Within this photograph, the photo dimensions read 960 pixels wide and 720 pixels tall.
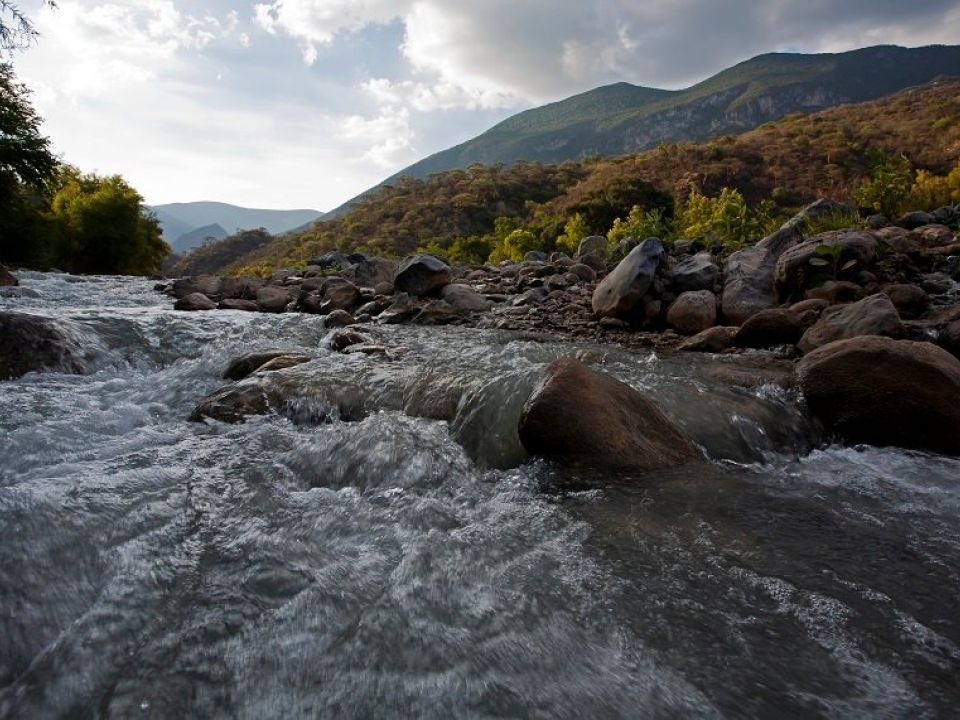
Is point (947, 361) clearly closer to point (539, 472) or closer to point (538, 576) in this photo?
point (539, 472)

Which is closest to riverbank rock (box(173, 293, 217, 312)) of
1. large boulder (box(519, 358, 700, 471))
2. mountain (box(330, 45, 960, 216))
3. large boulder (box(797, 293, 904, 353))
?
large boulder (box(519, 358, 700, 471))

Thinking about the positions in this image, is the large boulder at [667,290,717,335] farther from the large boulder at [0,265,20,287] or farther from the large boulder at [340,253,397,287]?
the large boulder at [0,265,20,287]

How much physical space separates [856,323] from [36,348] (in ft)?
24.7

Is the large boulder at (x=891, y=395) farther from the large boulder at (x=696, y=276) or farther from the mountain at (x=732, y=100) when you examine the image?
the mountain at (x=732, y=100)

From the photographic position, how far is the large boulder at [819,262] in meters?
5.93

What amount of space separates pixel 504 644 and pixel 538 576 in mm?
380

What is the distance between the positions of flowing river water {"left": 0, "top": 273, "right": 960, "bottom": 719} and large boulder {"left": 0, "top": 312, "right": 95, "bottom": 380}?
111 centimetres

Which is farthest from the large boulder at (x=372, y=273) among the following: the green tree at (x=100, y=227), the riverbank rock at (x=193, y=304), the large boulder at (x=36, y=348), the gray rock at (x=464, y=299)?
the green tree at (x=100, y=227)

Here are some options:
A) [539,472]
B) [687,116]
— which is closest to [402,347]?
[539,472]

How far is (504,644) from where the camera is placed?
1631 millimetres

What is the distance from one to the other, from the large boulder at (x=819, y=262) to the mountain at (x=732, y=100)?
353 feet

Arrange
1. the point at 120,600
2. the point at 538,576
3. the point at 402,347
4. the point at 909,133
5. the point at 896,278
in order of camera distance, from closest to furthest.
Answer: the point at 120,600 < the point at 538,576 < the point at 402,347 < the point at 896,278 < the point at 909,133

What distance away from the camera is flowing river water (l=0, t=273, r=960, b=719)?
1449 millimetres

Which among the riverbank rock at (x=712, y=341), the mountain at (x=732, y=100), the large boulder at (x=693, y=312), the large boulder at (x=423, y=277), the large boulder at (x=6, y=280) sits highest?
the mountain at (x=732, y=100)
